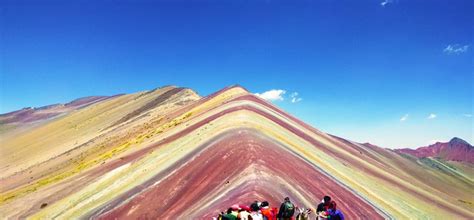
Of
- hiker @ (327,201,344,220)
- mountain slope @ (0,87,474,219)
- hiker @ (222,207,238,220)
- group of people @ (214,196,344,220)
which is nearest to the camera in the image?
hiker @ (327,201,344,220)

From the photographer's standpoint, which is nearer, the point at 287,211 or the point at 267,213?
the point at 267,213

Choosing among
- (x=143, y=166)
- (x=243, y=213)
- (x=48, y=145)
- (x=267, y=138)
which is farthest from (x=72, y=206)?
(x=48, y=145)

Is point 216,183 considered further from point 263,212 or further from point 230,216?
point 230,216

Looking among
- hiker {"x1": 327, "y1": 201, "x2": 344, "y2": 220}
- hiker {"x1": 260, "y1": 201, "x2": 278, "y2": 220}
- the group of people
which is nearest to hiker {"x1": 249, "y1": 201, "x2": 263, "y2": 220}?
the group of people

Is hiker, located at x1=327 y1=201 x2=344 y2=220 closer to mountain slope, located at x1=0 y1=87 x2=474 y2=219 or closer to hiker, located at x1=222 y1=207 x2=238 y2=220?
hiker, located at x1=222 y1=207 x2=238 y2=220

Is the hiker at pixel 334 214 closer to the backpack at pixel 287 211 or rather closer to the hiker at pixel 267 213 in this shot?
the backpack at pixel 287 211

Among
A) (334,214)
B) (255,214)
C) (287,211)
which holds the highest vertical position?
(334,214)

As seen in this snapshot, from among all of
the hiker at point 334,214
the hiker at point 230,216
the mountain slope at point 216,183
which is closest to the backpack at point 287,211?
the hiker at point 334,214

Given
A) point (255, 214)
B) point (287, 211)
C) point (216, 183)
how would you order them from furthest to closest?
point (216, 183), point (287, 211), point (255, 214)

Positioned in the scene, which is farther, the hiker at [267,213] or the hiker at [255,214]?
the hiker at [267,213]

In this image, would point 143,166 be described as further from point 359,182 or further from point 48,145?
point 48,145

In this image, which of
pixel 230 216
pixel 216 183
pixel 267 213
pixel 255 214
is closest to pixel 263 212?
pixel 267 213
